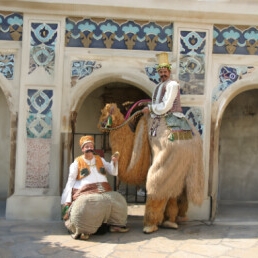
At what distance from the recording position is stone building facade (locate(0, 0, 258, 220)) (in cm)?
579

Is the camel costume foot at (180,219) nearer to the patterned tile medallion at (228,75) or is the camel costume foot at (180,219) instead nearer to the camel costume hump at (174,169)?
the camel costume hump at (174,169)

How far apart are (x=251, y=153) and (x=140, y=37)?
321cm

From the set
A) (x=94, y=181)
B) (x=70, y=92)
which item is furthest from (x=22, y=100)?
(x=94, y=181)

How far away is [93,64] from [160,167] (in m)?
1.85

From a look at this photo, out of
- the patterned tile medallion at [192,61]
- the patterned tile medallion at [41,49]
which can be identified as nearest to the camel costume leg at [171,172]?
the patterned tile medallion at [192,61]

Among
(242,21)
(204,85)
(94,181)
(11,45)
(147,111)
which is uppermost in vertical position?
(242,21)

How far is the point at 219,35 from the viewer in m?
5.99

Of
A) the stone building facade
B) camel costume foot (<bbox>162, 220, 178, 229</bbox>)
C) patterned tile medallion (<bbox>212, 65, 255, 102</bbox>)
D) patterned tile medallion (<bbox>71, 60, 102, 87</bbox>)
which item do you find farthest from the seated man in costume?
patterned tile medallion (<bbox>212, 65, 255, 102</bbox>)

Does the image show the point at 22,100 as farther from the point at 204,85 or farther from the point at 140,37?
the point at 204,85

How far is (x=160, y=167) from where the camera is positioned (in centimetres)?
507

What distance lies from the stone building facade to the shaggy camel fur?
0.67 m

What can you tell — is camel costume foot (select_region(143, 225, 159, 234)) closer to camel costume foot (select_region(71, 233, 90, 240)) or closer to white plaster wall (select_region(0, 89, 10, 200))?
camel costume foot (select_region(71, 233, 90, 240))

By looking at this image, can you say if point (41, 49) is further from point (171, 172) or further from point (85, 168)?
point (171, 172)

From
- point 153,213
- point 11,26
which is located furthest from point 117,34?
point 153,213
